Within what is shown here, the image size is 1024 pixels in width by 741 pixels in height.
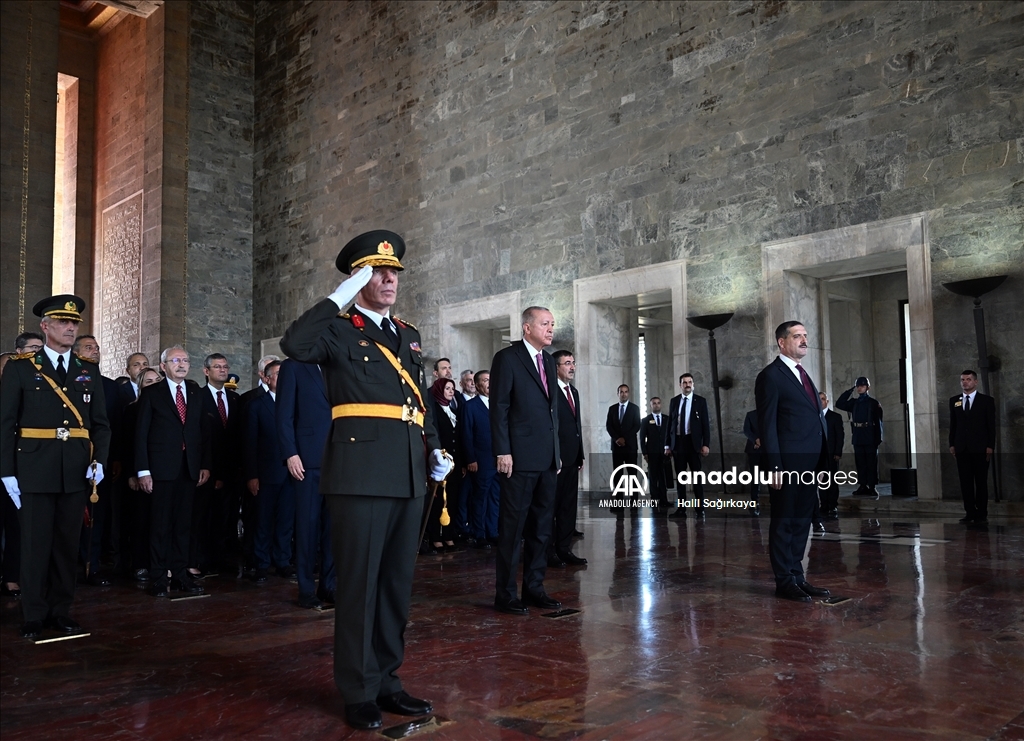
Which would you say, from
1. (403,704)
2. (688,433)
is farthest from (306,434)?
(688,433)

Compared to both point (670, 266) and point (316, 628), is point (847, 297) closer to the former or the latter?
point (670, 266)

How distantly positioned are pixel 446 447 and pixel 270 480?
1.71 m

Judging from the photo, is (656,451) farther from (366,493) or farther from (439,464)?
(366,493)

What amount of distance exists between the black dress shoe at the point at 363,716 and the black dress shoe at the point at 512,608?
1.63 m

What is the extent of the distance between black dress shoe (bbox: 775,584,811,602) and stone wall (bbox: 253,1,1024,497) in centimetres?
538

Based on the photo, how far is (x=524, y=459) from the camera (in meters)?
4.46

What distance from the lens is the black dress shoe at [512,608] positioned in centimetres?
426

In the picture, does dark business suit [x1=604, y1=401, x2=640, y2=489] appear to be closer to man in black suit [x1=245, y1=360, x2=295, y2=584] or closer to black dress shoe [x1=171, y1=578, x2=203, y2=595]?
man in black suit [x1=245, y1=360, x2=295, y2=584]

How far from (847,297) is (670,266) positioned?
16.3ft

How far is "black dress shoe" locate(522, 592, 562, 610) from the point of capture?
4398 mm

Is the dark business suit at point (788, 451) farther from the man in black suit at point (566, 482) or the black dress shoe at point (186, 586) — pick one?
the black dress shoe at point (186, 586)

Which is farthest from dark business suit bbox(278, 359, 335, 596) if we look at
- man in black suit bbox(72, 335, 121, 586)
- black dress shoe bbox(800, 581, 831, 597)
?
black dress shoe bbox(800, 581, 831, 597)

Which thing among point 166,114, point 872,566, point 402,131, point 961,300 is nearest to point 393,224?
point 402,131

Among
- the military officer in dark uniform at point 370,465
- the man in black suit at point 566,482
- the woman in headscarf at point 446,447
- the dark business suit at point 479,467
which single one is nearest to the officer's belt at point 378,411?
the military officer in dark uniform at point 370,465
